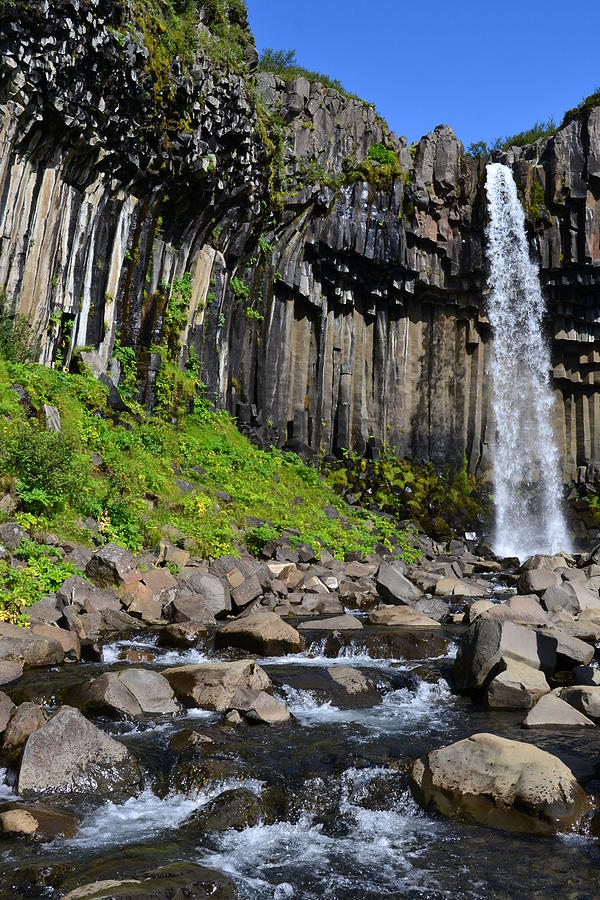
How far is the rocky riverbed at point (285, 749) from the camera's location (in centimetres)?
489

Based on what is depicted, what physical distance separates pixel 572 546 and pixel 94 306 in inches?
769

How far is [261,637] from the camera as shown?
10367 millimetres

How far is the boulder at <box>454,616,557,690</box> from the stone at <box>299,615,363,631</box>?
A: 2.79m

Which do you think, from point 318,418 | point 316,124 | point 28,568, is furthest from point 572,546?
point 28,568

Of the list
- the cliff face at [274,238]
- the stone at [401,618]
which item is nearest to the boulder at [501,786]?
the stone at [401,618]

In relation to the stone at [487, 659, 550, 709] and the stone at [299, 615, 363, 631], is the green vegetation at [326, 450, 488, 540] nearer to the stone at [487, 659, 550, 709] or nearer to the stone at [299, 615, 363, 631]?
the stone at [299, 615, 363, 631]

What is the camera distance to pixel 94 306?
19.9 m

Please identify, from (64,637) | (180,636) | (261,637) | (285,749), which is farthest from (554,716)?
(64,637)

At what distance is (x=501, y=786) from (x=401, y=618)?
691cm

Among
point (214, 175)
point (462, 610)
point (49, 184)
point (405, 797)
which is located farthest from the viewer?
point (214, 175)

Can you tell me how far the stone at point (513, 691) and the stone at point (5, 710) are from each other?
5.16 m

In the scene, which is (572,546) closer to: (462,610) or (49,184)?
(462,610)

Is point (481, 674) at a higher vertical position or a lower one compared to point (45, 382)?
lower

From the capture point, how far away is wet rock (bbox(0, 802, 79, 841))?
5051mm
